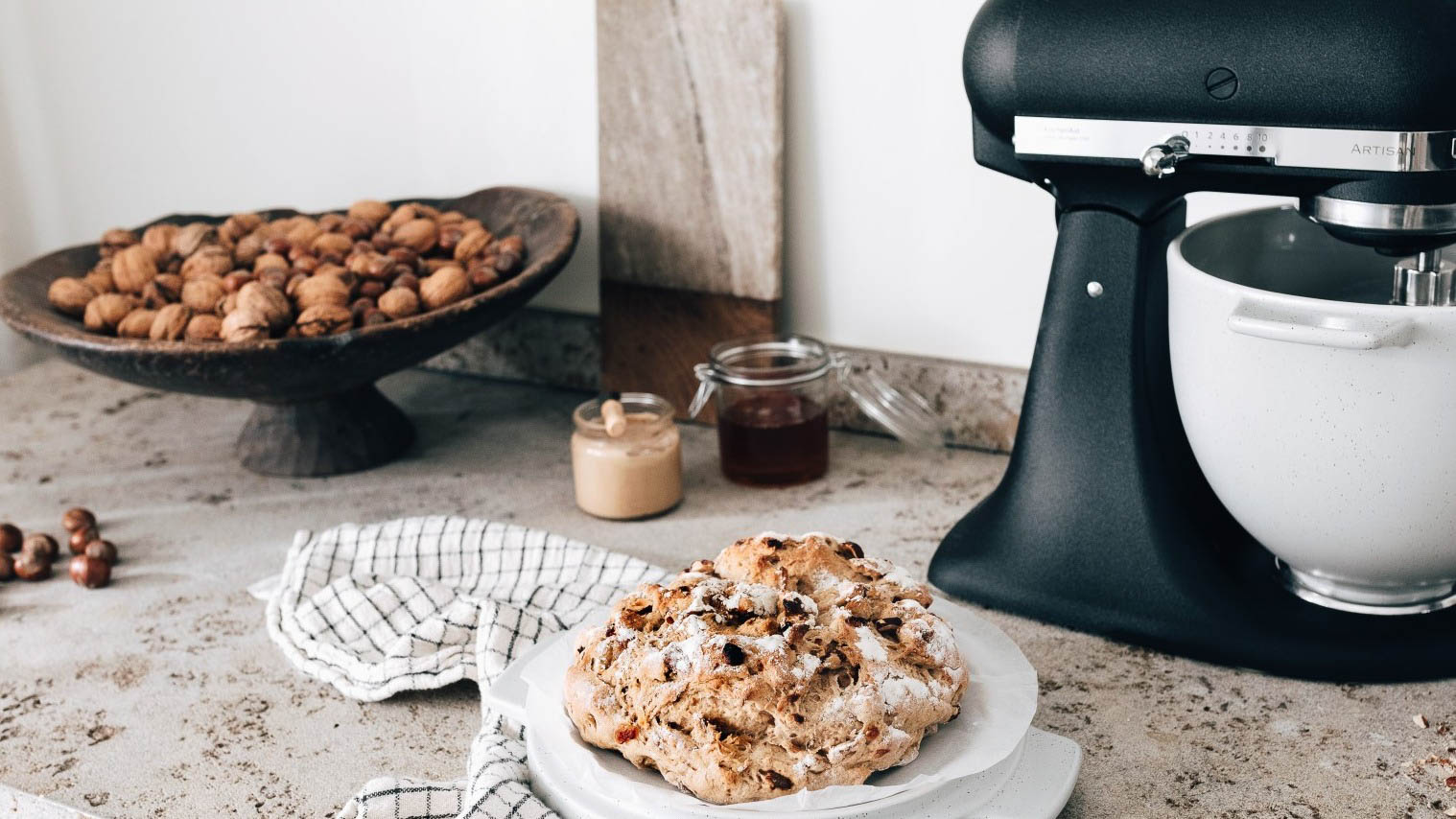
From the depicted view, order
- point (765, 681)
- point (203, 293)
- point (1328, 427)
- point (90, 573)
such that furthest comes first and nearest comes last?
point (203, 293) < point (90, 573) < point (1328, 427) < point (765, 681)

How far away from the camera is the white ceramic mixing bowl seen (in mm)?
770

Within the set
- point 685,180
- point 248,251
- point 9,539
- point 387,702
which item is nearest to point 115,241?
point 248,251

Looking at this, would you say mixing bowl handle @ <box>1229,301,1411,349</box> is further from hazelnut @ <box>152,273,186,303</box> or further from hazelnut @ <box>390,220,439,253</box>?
hazelnut @ <box>152,273,186,303</box>

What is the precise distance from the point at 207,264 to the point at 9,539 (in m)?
0.30

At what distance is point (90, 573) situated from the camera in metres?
1.07

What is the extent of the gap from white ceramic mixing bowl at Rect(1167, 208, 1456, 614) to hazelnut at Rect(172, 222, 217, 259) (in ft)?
3.03

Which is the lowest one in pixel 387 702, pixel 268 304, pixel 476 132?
pixel 387 702

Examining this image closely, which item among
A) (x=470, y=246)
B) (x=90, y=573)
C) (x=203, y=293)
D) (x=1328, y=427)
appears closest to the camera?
(x=1328, y=427)

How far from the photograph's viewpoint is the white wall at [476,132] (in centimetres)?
124

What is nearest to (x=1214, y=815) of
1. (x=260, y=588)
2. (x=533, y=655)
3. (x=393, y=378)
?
(x=533, y=655)

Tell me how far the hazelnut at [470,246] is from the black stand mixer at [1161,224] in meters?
0.54

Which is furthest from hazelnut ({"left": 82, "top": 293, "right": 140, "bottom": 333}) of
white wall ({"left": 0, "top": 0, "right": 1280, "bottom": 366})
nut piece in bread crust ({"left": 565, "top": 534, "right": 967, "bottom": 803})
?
nut piece in bread crust ({"left": 565, "top": 534, "right": 967, "bottom": 803})

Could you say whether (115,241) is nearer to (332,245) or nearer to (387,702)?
(332,245)

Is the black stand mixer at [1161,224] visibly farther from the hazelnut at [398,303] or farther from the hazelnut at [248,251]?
the hazelnut at [248,251]
